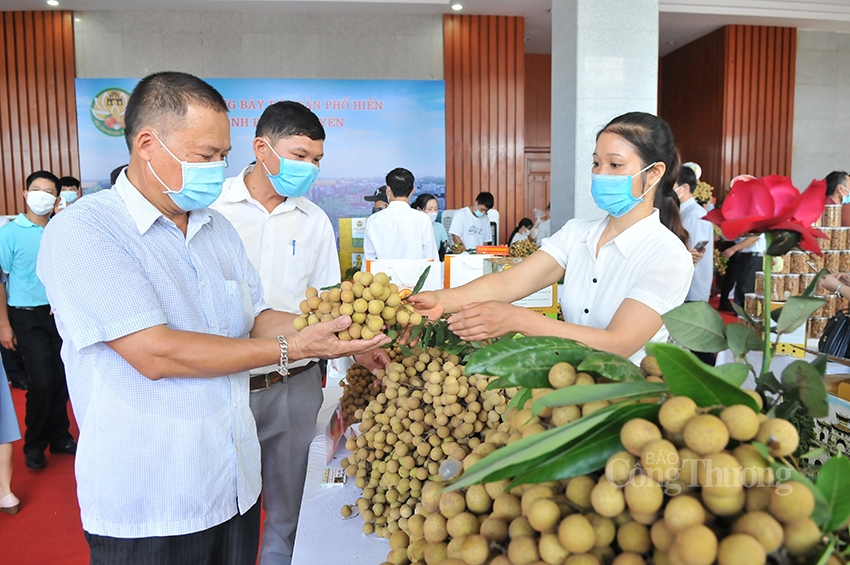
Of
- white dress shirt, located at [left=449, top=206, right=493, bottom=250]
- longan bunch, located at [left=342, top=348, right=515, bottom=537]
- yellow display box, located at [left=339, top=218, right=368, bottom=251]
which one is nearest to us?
longan bunch, located at [left=342, top=348, right=515, bottom=537]

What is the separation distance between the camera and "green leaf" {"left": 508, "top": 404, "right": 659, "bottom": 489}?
0.62 metres

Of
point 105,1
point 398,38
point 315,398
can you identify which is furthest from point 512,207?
point 315,398

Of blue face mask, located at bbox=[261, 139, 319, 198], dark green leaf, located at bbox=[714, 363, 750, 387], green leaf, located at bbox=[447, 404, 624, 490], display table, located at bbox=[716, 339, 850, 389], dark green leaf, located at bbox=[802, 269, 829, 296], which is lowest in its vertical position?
display table, located at bbox=[716, 339, 850, 389]

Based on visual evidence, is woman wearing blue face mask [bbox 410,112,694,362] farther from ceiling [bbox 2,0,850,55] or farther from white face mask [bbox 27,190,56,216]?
ceiling [bbox 2,0,850,55]

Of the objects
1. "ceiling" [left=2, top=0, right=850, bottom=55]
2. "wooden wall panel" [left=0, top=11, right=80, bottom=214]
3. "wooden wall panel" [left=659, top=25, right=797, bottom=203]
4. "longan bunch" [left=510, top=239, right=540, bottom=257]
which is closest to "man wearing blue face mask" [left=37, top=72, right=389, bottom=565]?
"longan bunch" [left=510, top=239, right=540, bottom=257]

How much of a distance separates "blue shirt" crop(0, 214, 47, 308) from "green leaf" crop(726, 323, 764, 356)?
399 cm

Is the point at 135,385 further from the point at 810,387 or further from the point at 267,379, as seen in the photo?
the point at 810,387

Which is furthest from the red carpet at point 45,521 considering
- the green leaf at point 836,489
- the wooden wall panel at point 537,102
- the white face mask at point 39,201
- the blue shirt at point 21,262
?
the wooden wall panel at point 537,102

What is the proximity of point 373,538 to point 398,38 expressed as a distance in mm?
8602

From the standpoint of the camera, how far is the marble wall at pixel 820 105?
10062 mm

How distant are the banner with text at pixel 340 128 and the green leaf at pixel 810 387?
8.22 m

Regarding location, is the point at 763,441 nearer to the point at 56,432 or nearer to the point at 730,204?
the point at 730,204

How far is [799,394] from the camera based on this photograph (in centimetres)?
65

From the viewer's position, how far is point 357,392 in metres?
1.87
